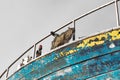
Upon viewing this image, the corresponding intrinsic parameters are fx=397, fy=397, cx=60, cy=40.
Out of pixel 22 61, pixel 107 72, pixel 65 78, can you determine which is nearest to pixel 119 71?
pixel 107 72

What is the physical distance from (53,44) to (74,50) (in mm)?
1476

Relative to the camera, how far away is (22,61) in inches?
531

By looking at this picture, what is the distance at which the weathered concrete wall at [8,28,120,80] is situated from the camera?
10.3 meters

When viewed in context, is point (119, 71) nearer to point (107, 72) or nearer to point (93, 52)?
point (107, 72)

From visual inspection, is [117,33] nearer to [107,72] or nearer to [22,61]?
[107,72]

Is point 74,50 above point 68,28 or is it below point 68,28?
below

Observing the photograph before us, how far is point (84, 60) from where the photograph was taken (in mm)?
10734

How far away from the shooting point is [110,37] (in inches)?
410

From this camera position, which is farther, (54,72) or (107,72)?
(54,72)

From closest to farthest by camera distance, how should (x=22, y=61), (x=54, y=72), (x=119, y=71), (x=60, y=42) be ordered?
(x=119, y=71)
(x=54, y=72)
(x=60, y=42)
(x=22, y=61)

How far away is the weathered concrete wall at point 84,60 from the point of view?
10.3 m

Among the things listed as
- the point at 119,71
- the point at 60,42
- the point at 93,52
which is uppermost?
the point at 60,42

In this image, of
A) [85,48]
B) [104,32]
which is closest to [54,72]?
[85,48]

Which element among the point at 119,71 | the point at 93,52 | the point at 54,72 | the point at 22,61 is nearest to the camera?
the point at 119,71
